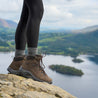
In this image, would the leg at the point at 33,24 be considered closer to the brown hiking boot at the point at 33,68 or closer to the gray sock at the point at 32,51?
the gray sock at the point at 32,51

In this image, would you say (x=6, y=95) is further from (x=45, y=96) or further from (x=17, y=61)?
Answer: (x=17, y=61)

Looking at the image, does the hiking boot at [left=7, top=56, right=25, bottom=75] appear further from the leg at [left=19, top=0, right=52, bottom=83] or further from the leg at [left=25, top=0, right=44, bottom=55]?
the leg at [left=25, top=0, right=44, bottom=55]

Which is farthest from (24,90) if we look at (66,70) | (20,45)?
(66,70)

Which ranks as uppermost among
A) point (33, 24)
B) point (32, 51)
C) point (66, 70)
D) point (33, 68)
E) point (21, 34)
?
point (33, 24)

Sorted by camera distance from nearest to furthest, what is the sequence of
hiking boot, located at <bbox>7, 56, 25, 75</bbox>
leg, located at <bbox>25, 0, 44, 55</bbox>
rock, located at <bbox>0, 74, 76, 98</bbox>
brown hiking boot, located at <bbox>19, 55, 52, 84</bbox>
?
rock, located at <bbox>0, 74, 76, 98</bbox>, leg, located at <bbox>25, 0, 44, 55</bbox>, brown hiking boot, located at <bbox>19, 55, 52, 84</bbox>, hiking boot, located at <bbox>7, 56, 25, 75</bbox>

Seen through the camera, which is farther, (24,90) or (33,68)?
(33,68)

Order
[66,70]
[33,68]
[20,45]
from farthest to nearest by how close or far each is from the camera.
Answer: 1. [66,70]
2. [20,45]
3. [33,68]

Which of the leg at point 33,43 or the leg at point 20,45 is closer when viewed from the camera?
the leg at point 33,43

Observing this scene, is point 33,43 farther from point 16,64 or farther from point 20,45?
point 16,64

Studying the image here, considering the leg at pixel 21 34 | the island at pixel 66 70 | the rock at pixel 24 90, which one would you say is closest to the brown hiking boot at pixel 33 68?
the rock at pixel 24 90

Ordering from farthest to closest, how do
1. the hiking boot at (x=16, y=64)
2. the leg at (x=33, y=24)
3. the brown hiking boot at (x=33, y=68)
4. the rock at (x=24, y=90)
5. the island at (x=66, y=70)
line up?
1. the island at (x=66, y=70)
2. the hiking boot at (x=16, y=64)
3. the brown hiking boot at (x=33, y=68)
4. the leg at (x=33, y=24)
5. the rock at (x=24, y=90)

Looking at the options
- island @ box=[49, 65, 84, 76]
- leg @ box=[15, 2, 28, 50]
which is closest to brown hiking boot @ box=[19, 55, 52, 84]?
leg @ box=[15, 2, 28, 50]

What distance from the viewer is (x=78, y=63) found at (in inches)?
2143

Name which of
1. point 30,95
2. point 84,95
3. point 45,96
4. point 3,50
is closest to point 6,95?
point 30,95
